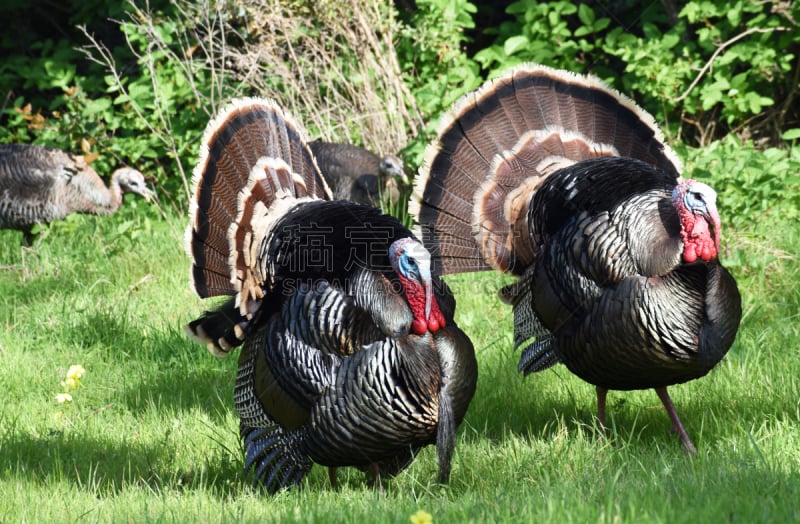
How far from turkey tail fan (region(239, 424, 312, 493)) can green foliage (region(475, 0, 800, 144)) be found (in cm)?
503

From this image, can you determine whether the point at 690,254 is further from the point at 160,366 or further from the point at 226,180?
the point at 160,366

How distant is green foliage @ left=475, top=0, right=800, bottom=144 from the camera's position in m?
7.64

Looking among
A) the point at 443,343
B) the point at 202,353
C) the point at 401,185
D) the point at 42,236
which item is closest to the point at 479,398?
the point at 443,343

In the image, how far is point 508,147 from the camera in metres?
5.01

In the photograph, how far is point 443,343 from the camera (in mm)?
3635

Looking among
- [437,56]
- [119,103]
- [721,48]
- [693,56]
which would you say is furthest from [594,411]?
[119,103]

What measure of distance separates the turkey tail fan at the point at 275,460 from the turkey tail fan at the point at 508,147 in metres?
1.52

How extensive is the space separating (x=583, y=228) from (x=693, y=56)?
4.41 m

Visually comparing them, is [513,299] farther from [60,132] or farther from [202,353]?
[60,132]

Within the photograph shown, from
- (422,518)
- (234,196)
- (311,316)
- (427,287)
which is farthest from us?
(234,196)

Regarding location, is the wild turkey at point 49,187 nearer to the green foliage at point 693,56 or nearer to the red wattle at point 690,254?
the green foliage at point 693,56

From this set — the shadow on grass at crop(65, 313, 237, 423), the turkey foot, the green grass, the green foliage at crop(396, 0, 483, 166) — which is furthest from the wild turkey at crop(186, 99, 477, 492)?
the green foliage at crop(396, 0, 483, 166)

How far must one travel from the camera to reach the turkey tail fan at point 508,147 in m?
4.98

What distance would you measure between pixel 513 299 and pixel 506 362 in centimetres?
48
